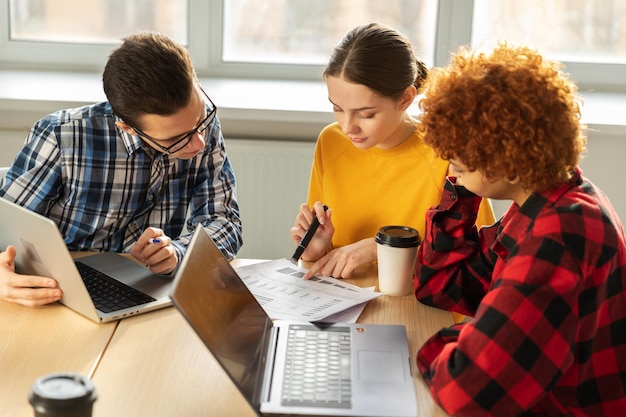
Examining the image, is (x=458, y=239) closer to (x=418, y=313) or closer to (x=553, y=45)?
(x=418, y=313)

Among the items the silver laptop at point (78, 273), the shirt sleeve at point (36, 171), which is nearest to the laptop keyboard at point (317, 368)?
the silver laptop at point (78, 273)

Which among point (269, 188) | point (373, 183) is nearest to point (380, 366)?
point (373, 183)

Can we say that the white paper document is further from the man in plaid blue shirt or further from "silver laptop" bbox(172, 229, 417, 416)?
the man in plaid blue shirt

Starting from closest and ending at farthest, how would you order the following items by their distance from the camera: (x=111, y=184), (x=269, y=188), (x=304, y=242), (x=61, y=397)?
1. (x=61, y=397)
2. (x=304, y=242)
3. (x=111, y=184)
4. (x=269, y=188)

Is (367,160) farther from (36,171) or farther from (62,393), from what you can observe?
(62,393)

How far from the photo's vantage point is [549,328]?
1.07 metres

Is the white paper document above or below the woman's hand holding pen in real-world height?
below

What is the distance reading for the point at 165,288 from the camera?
60.1 inches

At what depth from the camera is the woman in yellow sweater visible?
5.65ft

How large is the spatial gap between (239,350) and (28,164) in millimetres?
838

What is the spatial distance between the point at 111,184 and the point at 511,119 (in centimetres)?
104

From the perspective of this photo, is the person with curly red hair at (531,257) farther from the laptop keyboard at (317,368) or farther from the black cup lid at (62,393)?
the black cup lid at (62,393)

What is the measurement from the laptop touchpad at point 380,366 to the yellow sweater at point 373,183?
62cm

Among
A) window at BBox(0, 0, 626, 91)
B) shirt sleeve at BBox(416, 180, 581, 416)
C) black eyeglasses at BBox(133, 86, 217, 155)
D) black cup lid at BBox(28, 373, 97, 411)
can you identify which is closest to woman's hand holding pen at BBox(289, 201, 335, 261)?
black eyeglasses at BBox(133, 86, 217, 155)
